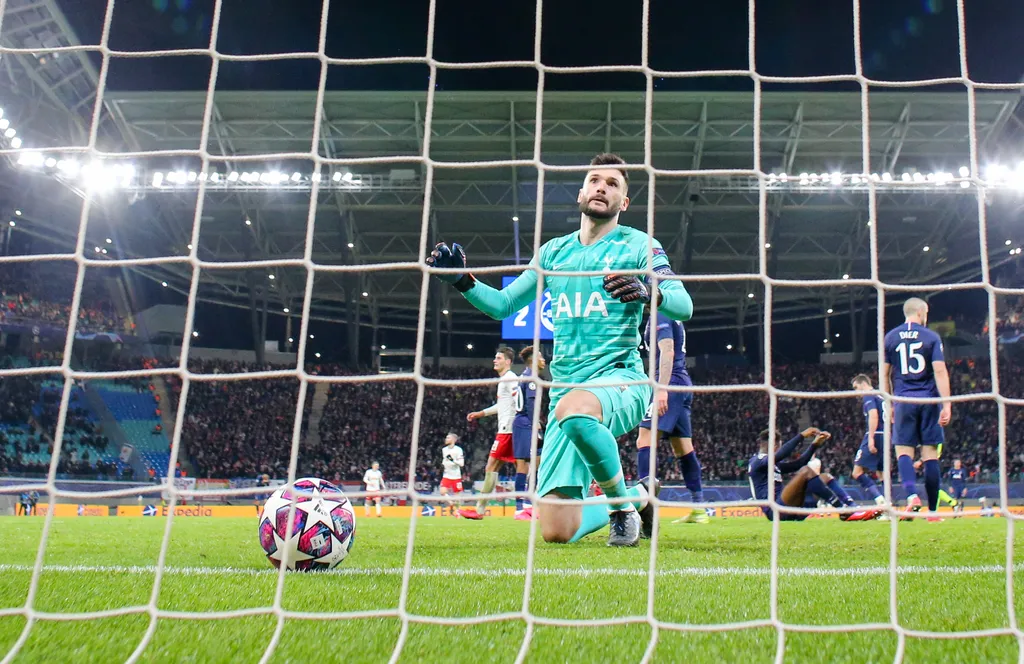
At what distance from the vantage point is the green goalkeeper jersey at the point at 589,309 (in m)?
3.80

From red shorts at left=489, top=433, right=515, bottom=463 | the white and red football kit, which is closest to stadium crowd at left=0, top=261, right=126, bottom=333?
the white and red football kit

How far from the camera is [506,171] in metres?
19.8

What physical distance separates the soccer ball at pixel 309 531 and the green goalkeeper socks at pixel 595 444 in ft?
3.54

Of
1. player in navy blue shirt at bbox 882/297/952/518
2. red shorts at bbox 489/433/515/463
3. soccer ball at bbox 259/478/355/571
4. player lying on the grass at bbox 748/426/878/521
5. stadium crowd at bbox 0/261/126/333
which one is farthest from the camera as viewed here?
stadium crowd at bbox 0/261/126/333

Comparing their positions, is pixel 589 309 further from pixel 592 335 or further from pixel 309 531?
pixel 309 531

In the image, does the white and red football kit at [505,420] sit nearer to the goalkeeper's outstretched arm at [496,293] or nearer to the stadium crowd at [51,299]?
the goalkeeper's outstretched arm at [496,293]

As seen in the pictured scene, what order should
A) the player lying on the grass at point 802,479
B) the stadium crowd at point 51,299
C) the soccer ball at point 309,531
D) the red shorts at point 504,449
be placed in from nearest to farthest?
the soccer ball at point 309,531 → the player lying on the grass at point 802,479 → the red shorts at point 504,449 → the stadium crowd at point 51,299

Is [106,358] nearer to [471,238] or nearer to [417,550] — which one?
[471,238]

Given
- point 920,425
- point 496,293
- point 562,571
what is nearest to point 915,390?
point 920,425

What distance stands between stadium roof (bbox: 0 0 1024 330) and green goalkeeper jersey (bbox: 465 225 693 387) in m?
12.8

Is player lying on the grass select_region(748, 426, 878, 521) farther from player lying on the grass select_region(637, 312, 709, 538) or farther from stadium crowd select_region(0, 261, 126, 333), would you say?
stadium crowd select_region(0, 261, 126, 333)

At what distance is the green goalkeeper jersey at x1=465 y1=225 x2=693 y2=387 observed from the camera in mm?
3797

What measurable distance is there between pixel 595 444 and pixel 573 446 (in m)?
0.39

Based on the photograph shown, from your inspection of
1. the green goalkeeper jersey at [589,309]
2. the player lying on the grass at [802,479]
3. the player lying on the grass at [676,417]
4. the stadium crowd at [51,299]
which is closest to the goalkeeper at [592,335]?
the green goalkeeper jersey at [589,309]
